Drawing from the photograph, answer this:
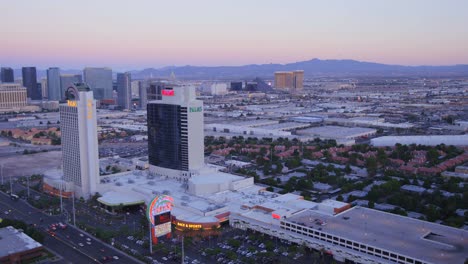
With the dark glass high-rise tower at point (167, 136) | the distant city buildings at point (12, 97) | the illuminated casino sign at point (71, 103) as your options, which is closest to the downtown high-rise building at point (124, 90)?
the distant city buildings at point (12, 97)

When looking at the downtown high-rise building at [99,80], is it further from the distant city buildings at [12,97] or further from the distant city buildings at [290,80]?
the distant city buildings at [290,80]

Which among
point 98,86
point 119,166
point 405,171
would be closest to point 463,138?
point 405,171

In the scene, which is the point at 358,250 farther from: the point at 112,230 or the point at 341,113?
the point at 341,113

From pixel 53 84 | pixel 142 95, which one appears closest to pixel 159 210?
pixel 142 95

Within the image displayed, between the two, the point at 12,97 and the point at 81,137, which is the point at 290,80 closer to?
the point at 12,97

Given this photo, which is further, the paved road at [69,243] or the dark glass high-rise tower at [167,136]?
the dark glass high-rise tower at [167,136]

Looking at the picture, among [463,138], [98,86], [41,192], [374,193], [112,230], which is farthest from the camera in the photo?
[98,86]
